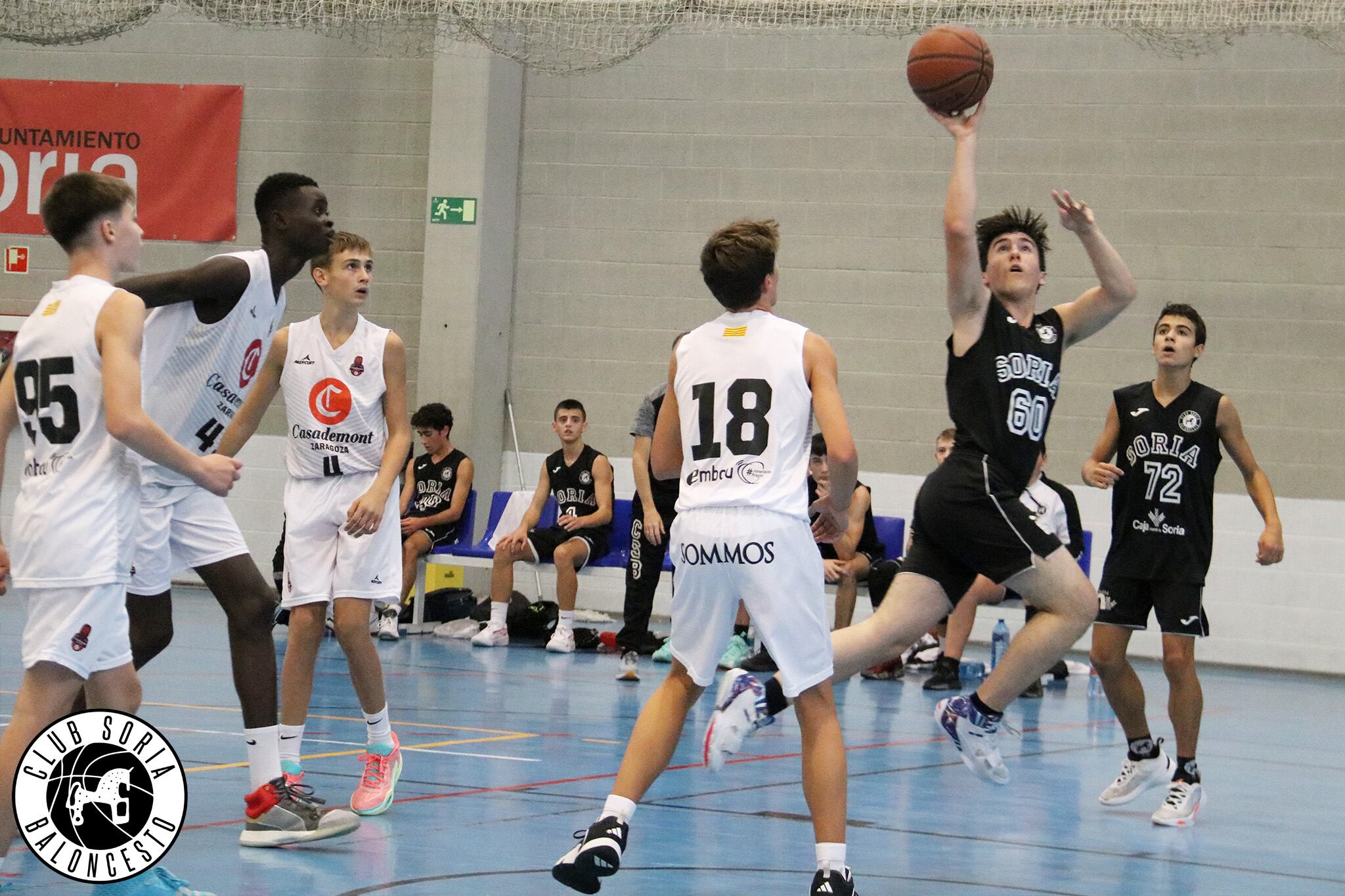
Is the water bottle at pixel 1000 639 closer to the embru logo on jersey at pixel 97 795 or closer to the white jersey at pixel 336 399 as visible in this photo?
the white jersey at pixel 336 399

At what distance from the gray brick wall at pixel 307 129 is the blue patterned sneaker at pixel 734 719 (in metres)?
8.87

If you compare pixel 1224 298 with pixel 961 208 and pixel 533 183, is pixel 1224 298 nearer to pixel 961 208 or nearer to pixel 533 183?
pixel 533 183

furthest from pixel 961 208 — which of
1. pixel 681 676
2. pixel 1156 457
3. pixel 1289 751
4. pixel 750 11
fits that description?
pixel 750 11

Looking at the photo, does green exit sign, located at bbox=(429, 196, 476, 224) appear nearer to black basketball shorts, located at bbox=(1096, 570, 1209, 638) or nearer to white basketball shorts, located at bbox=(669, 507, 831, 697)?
black basketball shorts, located at bbox=(1096, 570, 1209, 638)

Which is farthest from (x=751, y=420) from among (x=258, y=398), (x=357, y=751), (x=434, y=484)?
(x=434, y=484)

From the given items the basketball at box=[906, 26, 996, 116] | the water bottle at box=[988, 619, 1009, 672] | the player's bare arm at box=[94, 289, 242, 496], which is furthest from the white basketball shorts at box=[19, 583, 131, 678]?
the water bottle at box=[988, 619, 1009, 672]

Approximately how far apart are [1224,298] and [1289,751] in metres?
4.76

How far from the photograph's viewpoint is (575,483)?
10.5m

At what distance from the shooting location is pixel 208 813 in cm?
448

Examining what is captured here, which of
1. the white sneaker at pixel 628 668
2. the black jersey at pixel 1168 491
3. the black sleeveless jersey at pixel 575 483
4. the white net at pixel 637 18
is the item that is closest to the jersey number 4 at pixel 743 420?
the black jersey at pixel 1168 491

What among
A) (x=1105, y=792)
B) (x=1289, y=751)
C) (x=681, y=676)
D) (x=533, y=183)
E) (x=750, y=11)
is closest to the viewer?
(x=681, y=676)

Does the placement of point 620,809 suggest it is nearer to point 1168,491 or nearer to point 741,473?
point 741,473

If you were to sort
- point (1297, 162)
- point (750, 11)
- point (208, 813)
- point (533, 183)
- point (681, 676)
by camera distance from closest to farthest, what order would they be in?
point (681, 676)
point (208, 813)
point (750, 11)
point (1297, 162)
point (533, 183)

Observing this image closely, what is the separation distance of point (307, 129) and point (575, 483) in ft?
13.9
